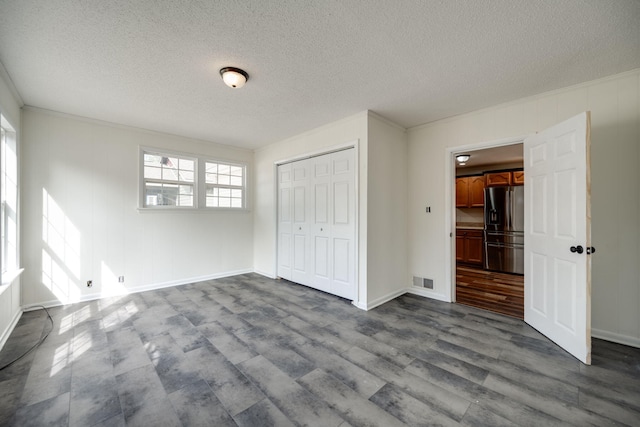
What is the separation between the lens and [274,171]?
496 cm

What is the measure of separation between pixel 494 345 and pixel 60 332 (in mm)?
4268

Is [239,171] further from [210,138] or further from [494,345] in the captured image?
[494,345]

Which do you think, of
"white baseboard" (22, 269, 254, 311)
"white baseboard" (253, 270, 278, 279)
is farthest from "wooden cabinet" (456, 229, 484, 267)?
"white baseboard" (22, 269, 254, 311)

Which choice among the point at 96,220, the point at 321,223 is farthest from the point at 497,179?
the point at 96,220

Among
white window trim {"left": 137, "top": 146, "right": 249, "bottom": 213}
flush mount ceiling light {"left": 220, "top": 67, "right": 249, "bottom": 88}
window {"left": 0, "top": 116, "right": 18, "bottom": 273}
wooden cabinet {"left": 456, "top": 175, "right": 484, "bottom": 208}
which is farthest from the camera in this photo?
wooden cabinet {"left": 456, "top": 175, "right": 484, "bottom": 208}

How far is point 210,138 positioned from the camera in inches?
183

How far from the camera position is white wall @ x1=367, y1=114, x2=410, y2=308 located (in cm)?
348

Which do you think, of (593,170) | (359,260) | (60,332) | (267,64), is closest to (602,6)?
(593,170)

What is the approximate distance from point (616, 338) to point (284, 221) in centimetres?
427

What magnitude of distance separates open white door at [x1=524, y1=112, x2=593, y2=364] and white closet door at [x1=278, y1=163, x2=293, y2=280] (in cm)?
333

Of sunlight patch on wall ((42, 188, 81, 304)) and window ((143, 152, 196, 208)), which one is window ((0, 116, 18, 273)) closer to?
sunlight patch on wall ((42, 188, 81, 304))

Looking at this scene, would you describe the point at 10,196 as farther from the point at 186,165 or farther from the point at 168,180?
the point at 186,165

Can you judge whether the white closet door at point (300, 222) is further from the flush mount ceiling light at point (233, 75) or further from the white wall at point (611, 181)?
the white wall at point (611, 181)

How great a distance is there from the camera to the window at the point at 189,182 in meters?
4.28
